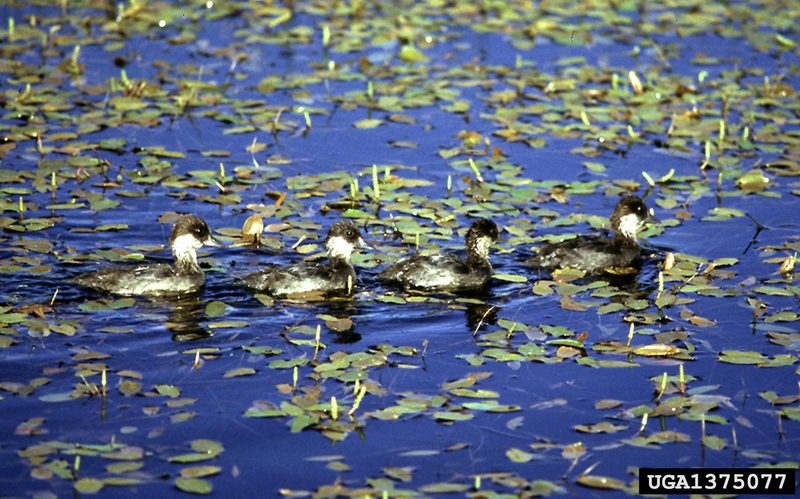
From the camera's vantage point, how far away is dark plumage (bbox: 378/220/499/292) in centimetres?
1095

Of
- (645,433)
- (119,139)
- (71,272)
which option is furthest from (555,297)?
(119,139)

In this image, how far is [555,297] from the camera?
35.4 feet

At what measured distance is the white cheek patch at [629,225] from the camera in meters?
12.0

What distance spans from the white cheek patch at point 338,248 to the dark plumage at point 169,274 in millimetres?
1073

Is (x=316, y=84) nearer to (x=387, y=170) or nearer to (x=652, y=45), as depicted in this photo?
(x=387, y=170)

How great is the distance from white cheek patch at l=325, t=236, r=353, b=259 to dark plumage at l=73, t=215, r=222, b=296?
107 centimetres

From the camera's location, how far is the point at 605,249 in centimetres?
1167

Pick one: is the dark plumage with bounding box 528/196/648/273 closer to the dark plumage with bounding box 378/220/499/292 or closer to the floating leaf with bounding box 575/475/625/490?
the dark plumage with bounding box 378/220/499/292

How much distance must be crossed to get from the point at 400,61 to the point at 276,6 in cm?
331

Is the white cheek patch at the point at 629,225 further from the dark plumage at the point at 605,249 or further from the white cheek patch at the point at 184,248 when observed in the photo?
the white cheek patch at the point at 184,248

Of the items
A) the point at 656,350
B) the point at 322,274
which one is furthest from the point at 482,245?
the point at 656,350

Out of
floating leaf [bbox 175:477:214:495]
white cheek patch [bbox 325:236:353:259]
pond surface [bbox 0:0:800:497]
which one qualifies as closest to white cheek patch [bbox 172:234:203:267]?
pond surface [bbox 0:0:800:497]

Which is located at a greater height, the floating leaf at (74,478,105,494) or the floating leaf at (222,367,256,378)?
the floating leaf at (74,478,105,494)

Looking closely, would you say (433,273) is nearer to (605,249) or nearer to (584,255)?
(584,255)
